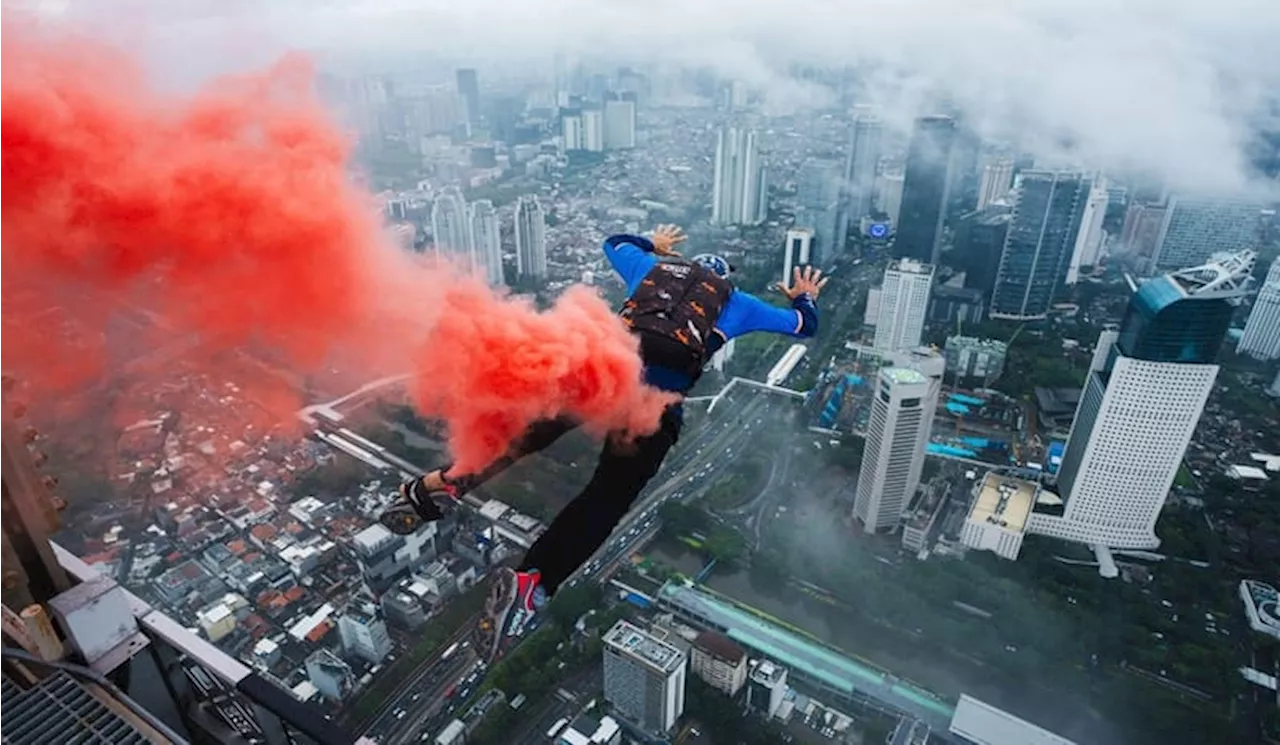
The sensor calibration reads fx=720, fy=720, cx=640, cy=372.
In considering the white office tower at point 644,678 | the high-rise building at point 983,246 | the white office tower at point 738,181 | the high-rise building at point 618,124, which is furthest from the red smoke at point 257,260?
the high-rise building at point 618,124

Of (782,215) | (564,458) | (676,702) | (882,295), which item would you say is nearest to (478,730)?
(676,702)

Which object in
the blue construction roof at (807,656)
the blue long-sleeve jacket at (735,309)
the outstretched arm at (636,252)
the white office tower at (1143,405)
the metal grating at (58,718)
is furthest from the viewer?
the white office tower at (1143,405)

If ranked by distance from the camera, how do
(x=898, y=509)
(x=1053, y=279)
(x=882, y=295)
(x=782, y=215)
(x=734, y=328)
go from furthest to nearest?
(x=782, y=215)
(x=1053, y=279)
(x=882, y=295)
(x=898, y=509)
(x=734, y=328)

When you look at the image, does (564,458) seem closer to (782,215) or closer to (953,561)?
(953,561)

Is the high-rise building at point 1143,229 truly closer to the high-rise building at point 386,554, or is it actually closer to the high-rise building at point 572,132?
the high-rise building at point 572,132

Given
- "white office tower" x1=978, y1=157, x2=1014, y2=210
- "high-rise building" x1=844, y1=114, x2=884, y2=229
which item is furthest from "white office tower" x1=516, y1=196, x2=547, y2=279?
"white office tower" x1=978, y1=157, x2=1014, y2=210

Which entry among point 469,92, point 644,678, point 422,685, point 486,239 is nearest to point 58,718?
point 644,678
